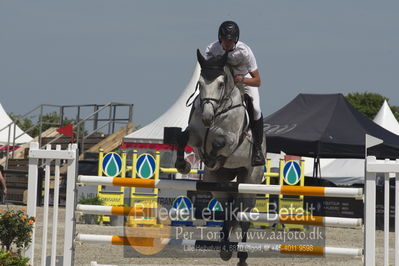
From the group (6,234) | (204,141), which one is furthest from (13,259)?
(204,141)

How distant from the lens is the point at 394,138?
53.3 feet

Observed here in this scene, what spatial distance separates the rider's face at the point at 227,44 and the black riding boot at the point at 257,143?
2.20 feet

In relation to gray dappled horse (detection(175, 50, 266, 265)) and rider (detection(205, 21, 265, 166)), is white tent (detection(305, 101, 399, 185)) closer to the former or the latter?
rider (detection(205, 21, 265, 166))

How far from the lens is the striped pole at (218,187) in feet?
18.9

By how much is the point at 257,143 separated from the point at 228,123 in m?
0.49

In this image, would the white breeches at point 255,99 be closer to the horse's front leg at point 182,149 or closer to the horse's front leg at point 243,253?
the horse's front leg at point 182,149

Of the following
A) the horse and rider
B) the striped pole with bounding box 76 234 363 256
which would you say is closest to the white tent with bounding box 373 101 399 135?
the horse and rider

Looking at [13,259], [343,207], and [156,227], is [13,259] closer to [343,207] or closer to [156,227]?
[156,227]

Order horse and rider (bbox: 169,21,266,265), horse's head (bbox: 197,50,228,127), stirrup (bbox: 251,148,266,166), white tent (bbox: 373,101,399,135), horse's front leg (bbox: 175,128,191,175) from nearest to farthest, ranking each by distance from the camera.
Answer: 1. horse's head (bbox: 197,50,228,127)
2. horse and rider (bbox: 169,21,266,265)
3. horse's front leg (bbox: 175,128,191,175)
4. stirrup (bbox: 251,148,266,166)
5. white tent (bbox: 373,101,399,135)

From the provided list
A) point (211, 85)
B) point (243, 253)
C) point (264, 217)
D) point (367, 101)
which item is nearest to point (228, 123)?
point (211, 85)

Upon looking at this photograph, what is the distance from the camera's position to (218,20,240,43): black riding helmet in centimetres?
640

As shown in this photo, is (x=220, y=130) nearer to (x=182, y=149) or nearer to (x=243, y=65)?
(x=182, y=149)

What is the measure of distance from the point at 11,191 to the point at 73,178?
50.7 feet

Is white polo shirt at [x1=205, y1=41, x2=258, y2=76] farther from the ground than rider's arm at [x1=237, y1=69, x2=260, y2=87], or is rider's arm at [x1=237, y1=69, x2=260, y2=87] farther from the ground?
white polo shirt at [x1=205, y1=41, x2=258, y2=76]
